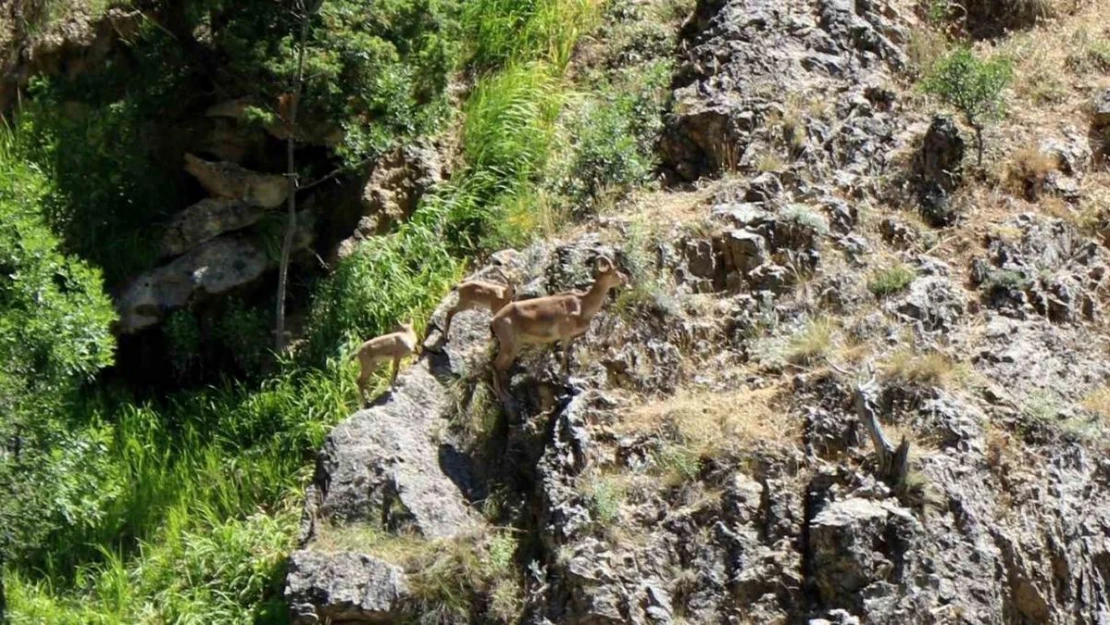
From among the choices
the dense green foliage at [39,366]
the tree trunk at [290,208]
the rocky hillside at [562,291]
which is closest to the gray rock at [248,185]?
the rocky hillside at [562,291]

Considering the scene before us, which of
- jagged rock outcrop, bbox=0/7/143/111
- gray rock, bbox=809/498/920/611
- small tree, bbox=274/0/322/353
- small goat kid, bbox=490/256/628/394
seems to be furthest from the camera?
jagged rock outcrop, bbox=0/7/143/111

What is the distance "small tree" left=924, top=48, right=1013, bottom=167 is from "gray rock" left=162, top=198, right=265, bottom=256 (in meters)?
6.27

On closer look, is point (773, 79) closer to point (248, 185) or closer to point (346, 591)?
point (248, 185)

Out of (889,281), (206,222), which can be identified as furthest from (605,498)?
(206,222)

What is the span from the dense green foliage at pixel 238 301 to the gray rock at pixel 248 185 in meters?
0.70

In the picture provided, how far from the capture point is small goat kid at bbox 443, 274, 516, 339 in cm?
1584

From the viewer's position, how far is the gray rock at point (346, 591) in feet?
46.6

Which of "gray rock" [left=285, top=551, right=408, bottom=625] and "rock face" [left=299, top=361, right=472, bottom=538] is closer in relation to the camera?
"gray rock" [left=285, top=551, right=408, bottom=625]

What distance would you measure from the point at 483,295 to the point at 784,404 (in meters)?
2.69

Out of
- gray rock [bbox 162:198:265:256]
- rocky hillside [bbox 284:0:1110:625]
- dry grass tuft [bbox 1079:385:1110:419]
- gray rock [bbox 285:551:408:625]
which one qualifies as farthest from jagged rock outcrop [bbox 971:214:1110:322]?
gray rock [bbox 162:198:265:256]

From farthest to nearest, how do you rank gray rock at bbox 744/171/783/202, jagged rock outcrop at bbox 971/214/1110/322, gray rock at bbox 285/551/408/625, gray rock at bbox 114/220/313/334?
gray rock at bbox 114/220/313/334, gray rock at bbox 744/171/783/202, jagged rock outcrop at bbox 971/214/1110/322, gray rock at bbox 285/551/408/625

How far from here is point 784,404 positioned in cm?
1468

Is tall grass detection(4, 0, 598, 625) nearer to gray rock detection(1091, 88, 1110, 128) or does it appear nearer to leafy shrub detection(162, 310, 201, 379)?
leafy shrub detection(162, 310, 201, 379)

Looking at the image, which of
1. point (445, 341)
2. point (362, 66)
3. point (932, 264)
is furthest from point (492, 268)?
point (932, 264)
